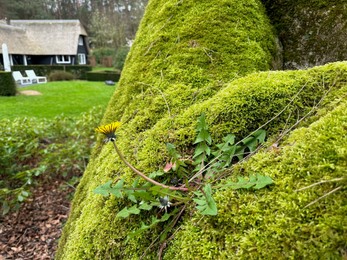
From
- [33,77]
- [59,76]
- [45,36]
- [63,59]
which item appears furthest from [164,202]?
[63,59]

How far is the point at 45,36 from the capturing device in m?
35.5

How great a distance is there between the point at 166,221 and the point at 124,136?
0.82m

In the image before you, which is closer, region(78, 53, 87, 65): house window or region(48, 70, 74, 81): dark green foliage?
region(48, 70, 74, 81): dark green foliage

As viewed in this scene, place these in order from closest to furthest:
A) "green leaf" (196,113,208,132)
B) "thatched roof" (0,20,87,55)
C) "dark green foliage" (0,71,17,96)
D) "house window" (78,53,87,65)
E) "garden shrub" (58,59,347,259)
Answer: "garden shrub" (58,59,347,259) < "green leaf" (196,113,208,132) < "dark green foliage" (0,71,17,96) < "thatched roof" (0,20,87,55) < "house window" (78,53,87,65)

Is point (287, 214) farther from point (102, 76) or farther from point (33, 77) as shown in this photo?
point (102, 76)

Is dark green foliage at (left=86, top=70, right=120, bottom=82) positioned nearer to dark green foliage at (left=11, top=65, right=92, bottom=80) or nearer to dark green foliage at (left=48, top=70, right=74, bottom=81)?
dark green foliage at (left=11, top=65, right=92, bottom=80)

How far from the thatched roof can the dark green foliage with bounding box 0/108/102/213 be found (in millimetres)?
31747

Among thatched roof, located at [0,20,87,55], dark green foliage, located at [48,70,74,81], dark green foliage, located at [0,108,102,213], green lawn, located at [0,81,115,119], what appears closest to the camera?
dark green foliage, located at [0,108,102,213]

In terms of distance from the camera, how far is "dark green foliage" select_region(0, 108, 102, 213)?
436 centimetres

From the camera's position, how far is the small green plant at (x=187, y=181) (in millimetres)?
1161

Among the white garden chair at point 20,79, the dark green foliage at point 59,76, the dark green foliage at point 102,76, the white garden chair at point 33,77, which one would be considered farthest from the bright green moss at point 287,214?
the dark green foliage at point 102,76

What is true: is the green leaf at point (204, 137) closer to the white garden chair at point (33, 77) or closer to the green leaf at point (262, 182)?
the green leaf at point (262, 182)

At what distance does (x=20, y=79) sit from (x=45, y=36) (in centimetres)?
1342

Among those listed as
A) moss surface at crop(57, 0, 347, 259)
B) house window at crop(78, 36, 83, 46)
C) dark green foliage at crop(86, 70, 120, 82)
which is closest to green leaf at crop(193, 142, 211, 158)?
moss surface at crop(57, 0, 347, 259)
